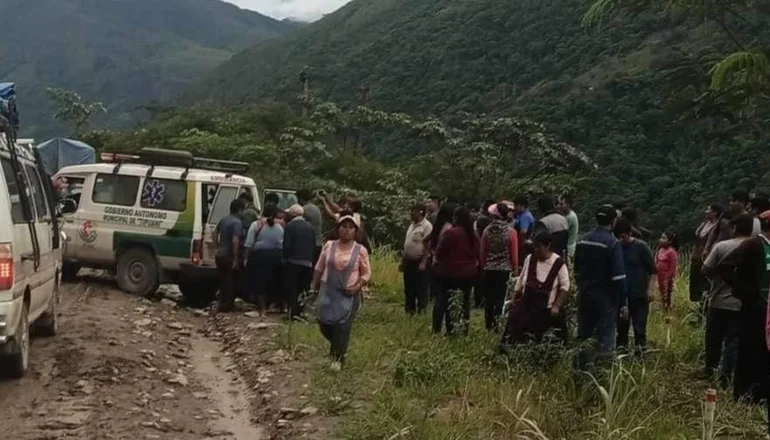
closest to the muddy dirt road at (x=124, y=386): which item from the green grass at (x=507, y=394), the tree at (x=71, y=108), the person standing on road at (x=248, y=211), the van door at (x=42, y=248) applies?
the van door at (x=42, y=248)

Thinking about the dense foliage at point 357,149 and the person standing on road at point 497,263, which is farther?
the dense foliage at point 357,149

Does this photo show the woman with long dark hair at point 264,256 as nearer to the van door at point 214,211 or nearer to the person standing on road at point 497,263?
the van door at point 214,211

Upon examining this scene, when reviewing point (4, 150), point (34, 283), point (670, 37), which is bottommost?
point (34, 283)

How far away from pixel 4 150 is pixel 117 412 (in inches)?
91.0

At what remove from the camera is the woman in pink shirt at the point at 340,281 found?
893 centimetres

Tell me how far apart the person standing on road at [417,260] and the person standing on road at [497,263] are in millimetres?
1308

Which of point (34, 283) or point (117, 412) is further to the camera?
point (34, 283)

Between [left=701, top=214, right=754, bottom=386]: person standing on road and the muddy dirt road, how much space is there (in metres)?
3.88

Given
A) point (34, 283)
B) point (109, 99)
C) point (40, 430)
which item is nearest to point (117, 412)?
point (40, 430)

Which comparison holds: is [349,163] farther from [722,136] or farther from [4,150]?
[4,150]

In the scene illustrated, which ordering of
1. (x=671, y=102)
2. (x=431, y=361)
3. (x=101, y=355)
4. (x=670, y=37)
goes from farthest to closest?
(x=670, y=37)
(x=671, y=102)
(x=101, y=355)
(x=431, y=361)

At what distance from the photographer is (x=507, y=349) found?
29.3ft

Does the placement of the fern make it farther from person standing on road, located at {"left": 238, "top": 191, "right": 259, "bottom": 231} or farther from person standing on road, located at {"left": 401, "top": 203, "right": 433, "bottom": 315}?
person standing on road, located at {"left": 238, "top": 191, "right": 259, "bottom": 231}

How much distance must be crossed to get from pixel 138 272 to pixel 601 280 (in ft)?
26.6
